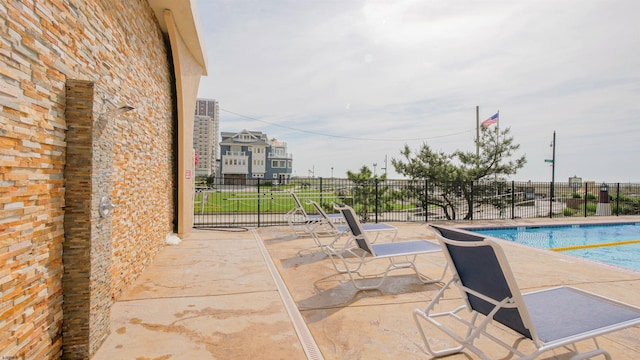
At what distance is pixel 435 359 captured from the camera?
255cm

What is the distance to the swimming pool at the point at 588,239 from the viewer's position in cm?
766

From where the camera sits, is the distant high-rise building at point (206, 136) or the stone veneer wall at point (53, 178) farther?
the distant high-rise building at point (206, 136)

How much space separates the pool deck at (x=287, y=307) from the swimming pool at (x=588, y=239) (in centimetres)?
248

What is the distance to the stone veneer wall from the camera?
6.21 ft

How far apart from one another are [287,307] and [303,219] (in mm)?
5421

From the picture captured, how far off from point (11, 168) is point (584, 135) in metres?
25.5

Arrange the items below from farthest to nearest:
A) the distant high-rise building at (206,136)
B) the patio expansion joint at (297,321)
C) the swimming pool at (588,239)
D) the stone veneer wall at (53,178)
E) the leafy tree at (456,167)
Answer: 1. the distant high-rise building at (206,136)
2. the leafy tree at (456,167)
3. the swimming pool at (588,239)
4. the patio expansion joint at (297,321)
5. the stone veneer wall at (53,178)

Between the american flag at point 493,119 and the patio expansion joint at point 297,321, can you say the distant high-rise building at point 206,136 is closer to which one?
the american flag at point 493,119

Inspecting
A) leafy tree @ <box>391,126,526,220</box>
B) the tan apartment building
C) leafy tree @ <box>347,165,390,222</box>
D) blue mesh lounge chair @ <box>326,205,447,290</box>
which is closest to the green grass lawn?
leafy tree @ <box>347,165,390,222</box>

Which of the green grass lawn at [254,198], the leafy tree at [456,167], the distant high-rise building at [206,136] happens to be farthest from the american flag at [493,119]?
the distant high-rise building at [206,136]

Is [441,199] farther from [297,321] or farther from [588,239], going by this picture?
[297,321]

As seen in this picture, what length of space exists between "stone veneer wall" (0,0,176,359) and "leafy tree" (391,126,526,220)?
11.8 meters

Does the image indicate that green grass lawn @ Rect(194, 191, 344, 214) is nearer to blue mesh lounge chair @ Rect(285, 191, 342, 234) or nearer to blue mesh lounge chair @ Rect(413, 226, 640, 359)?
blue mesh lounge chair @ Rect(285, 191, 342, 234)

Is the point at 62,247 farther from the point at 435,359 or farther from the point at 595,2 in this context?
the point at 595,2
